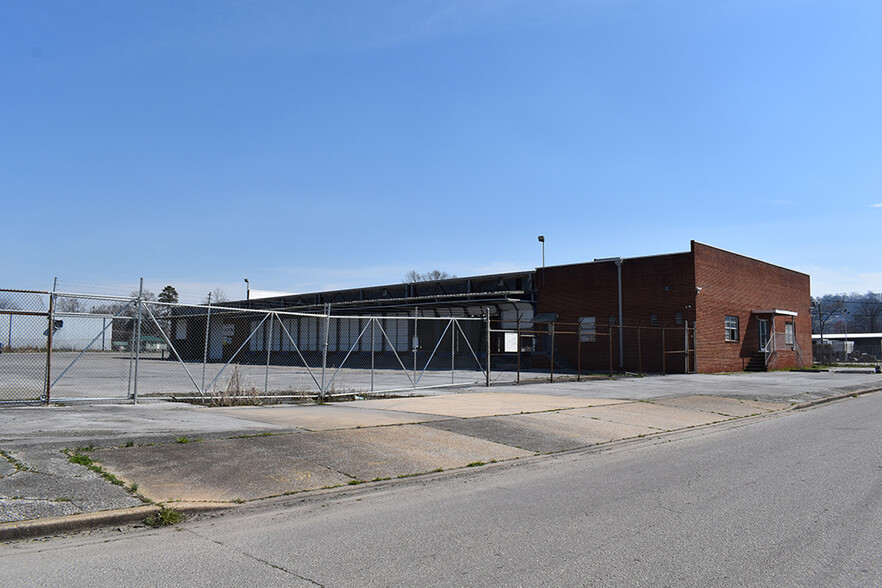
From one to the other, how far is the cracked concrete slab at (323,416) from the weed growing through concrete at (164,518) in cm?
469

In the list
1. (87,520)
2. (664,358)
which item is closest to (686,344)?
(664,358)

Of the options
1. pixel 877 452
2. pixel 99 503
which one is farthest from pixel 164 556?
pixel 877 452

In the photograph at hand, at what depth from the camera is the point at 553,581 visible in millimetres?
4617

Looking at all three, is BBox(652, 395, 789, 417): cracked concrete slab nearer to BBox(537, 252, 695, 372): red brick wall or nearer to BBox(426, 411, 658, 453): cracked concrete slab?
BBox(426, 411, 658, 453): cracked concrete slab

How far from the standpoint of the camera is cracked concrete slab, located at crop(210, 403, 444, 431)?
1184 centimetres

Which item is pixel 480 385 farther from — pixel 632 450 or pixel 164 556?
pixel 164 556

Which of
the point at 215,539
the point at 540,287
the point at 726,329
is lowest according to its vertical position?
the point at 215,539

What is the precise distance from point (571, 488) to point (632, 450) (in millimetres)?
3499

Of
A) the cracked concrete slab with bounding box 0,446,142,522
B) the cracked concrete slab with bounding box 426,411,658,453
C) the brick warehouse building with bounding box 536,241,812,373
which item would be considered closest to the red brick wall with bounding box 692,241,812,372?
the brick warehouse building with bounding box 536,241,812,373

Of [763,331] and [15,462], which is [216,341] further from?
[15,462]

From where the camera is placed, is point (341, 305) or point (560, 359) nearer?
point (560, 359)

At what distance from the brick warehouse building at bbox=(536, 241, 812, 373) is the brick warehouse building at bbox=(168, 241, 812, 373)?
0.05m

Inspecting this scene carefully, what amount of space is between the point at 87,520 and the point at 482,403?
11.3m

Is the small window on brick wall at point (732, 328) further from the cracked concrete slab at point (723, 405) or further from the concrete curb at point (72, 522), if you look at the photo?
the concrete curb at point (72, 522)
